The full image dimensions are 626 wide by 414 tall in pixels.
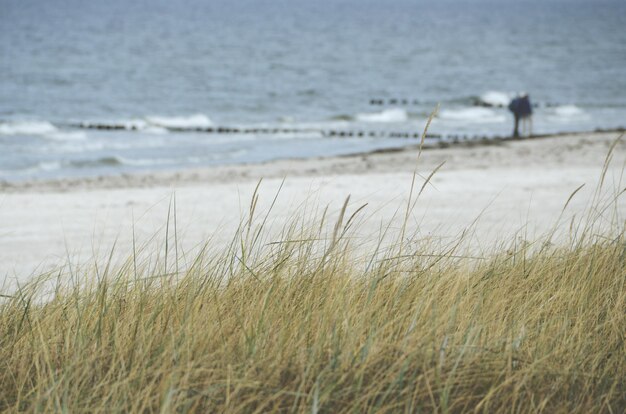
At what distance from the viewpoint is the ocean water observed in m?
17.9

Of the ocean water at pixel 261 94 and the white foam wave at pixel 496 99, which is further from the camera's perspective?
the white foam wave at pixel 496 99

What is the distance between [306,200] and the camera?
10.8 feet

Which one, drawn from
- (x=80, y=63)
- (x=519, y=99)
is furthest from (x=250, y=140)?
(x=80, y=63)

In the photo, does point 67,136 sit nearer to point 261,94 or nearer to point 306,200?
point 261,94

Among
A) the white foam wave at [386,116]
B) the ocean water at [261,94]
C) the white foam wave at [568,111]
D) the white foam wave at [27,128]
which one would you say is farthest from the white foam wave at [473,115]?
the white foam wave at [27,128]

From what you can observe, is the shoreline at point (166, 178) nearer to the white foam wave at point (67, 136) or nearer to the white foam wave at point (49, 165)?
the white foam wave at point (49, 165)

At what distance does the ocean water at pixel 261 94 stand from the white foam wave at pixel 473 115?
0.06m

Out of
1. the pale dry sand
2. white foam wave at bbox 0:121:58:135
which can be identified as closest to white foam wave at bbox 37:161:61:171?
the pale dry sand

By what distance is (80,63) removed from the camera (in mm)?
39688

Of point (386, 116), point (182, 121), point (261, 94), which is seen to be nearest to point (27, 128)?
point (182, 121)

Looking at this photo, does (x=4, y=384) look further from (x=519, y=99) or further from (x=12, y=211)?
(x=519, y=99)

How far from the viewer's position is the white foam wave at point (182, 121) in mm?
22375

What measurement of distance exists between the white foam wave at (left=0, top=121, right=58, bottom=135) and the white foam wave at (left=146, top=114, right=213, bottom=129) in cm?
297

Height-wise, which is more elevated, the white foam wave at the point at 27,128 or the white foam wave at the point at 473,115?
the white foam wave at the point at 27,128
